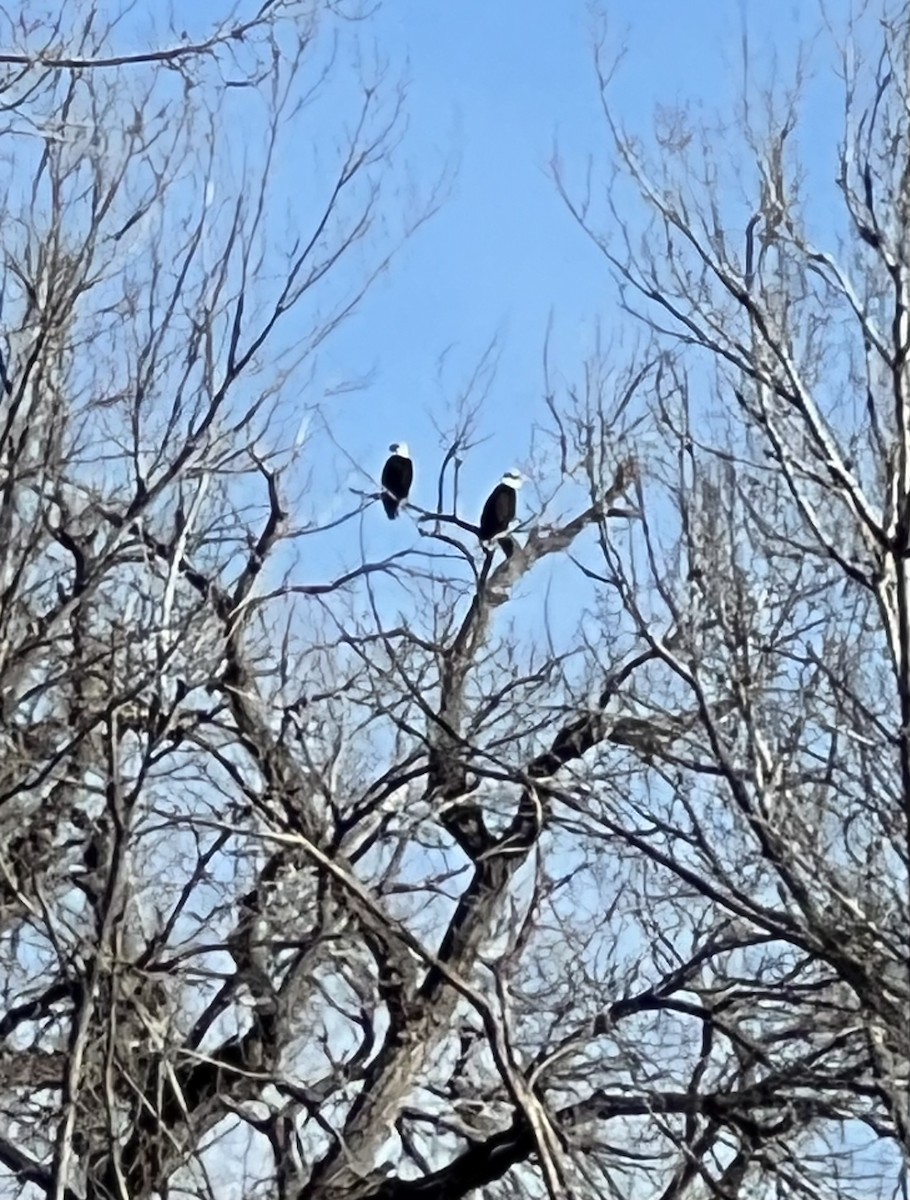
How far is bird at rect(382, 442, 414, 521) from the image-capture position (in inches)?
368

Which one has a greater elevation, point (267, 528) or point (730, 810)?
point (267, 528)

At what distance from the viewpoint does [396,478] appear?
10.4m

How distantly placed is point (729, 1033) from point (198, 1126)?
2463 mm

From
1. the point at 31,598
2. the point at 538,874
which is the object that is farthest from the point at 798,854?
the point at 31,598

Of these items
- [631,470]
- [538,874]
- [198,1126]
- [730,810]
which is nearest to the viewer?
[538,874]

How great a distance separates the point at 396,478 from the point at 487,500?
0.66m

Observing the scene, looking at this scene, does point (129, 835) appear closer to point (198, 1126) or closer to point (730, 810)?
point (730, 810)

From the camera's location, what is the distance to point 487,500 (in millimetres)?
9977

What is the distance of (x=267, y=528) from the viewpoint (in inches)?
350

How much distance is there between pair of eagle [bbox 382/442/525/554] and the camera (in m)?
9.36

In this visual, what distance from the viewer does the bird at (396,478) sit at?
9345 mm

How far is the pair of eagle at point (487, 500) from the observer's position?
9.36 metres

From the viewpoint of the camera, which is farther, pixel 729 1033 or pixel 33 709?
pixel 729 1033

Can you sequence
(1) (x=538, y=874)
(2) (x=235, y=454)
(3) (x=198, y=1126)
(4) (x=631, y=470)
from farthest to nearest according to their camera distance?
(3) (x=198, y=1126)
(2) (x=235, y=454)
(4) (x=631, y=470)
(1) (x=538, y=874)
